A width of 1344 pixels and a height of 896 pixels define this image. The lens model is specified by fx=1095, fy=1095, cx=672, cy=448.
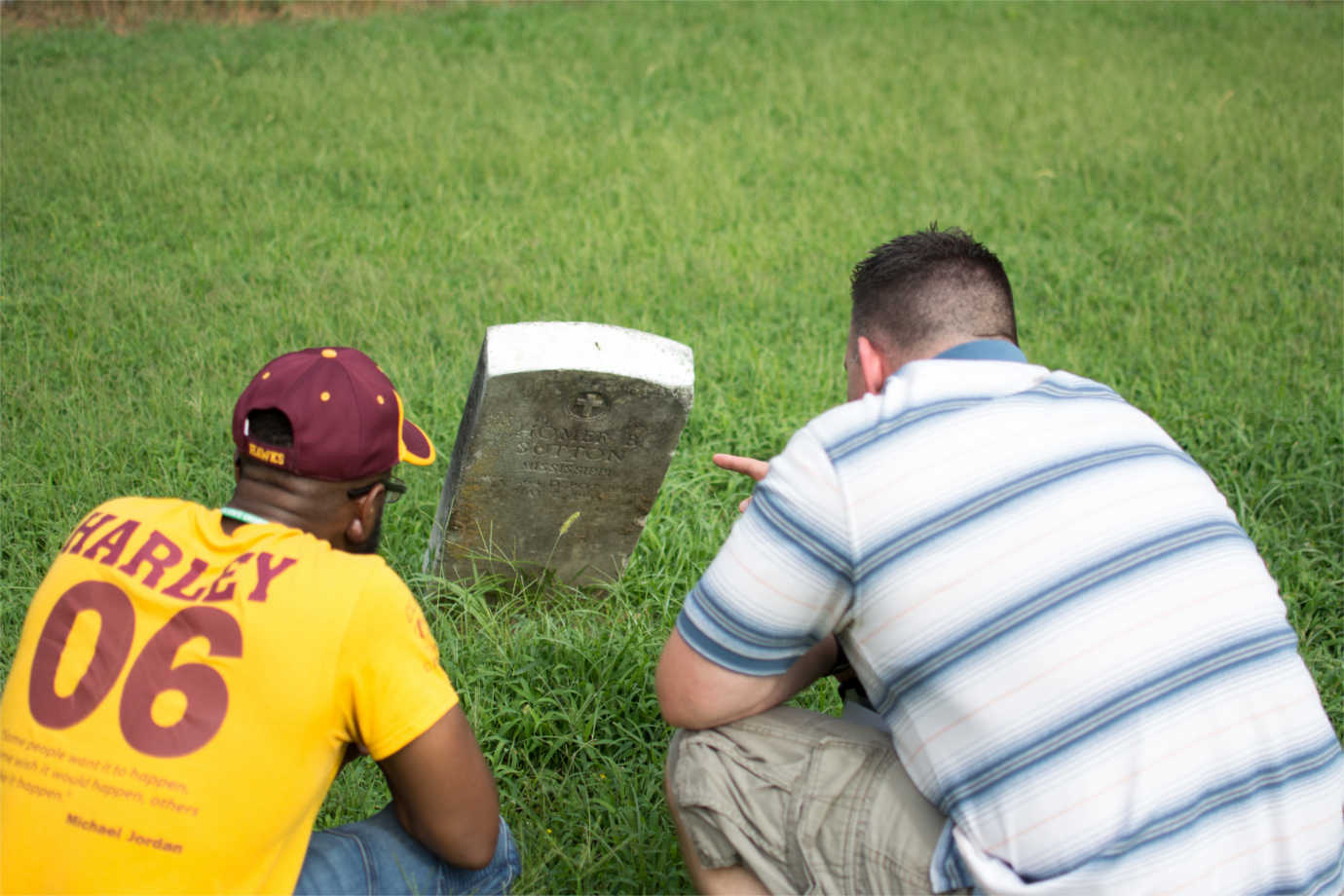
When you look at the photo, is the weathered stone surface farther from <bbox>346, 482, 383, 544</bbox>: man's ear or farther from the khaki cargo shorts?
the khaki cargo shorts

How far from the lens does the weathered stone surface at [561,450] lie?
2.92m

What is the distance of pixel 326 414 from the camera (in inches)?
71.7

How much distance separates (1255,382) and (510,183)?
452 centimetres

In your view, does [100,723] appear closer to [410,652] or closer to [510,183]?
[410,652]

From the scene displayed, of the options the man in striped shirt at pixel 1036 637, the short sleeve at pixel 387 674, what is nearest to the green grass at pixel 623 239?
the short sleeve at pixel 387 674

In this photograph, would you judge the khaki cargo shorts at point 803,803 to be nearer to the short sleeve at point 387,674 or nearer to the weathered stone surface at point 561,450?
the short sleeve at point 387,674

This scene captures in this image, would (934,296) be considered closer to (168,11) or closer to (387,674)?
(387,674)

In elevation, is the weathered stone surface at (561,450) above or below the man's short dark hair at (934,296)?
below

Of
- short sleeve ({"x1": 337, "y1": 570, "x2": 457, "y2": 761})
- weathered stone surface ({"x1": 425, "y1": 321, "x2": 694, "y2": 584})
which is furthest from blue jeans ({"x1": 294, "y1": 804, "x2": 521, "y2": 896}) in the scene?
weathered stone surface ({"x1": 425, "y1": 321, "x2": 694, "y2": 584})

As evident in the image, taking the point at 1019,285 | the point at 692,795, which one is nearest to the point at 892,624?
the point at 692,795

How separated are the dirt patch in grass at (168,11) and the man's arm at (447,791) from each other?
1046 cm

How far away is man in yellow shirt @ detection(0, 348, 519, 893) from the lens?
1542mm

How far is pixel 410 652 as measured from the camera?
5.55ft

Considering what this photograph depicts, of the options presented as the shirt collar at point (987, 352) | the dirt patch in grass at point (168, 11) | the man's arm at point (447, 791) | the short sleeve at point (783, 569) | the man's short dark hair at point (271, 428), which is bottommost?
the man's arm at point (447, 791)
